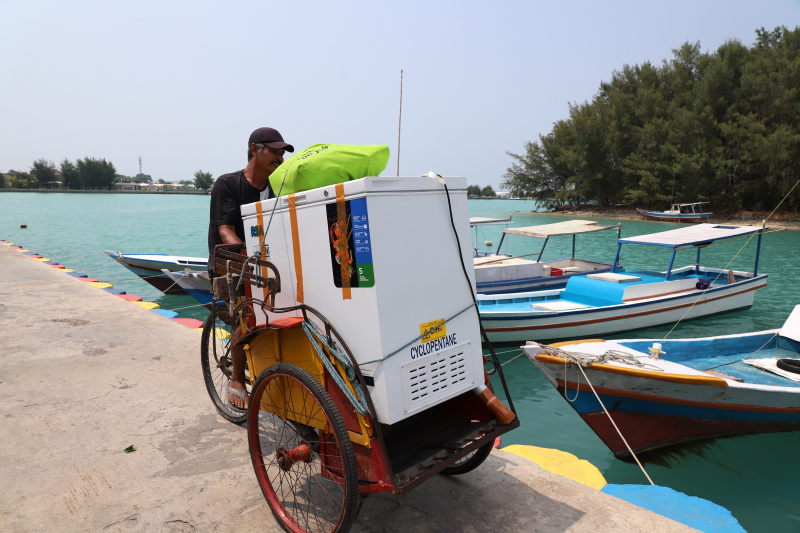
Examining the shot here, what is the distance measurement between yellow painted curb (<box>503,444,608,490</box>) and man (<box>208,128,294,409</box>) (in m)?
2.18

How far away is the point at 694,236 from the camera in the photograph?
13055 mm

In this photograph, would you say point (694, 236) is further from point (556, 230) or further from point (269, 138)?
point (269, 138)

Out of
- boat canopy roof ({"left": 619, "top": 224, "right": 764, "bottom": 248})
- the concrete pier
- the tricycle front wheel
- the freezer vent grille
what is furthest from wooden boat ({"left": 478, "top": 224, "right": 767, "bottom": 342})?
the freezer vent grille

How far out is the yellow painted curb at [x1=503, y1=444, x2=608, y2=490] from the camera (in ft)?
13.2

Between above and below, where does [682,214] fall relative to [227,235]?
below

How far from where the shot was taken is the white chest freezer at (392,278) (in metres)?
2.16

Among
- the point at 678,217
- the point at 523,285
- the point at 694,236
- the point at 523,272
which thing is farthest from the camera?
the point at 678,217

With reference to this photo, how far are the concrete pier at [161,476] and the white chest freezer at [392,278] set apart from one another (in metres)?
0.81

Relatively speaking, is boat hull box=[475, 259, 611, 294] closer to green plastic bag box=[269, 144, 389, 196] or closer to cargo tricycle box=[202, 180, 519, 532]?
cargo tricycle box=[202, 180, 519, 532]

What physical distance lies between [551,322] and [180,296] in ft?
43.8

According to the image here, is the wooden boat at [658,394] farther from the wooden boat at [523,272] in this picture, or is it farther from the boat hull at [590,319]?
the wooden boat at [523,272]

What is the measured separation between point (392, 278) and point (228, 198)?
185 cm

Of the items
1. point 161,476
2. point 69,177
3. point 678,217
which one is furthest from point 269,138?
point 69,177

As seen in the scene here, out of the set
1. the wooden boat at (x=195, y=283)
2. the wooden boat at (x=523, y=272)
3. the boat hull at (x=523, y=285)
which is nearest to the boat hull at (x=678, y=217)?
the wooden boat at (x=523, y=272)
